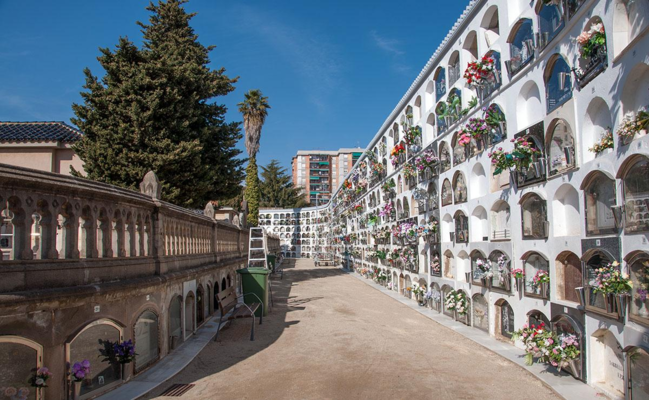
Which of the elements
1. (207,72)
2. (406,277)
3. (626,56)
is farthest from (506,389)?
(207,72)

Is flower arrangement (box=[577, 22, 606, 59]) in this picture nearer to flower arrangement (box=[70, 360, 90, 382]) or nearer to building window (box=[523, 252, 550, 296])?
building window (box=[523, 252, 550, 296])

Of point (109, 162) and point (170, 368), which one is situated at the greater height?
point (109, 162)

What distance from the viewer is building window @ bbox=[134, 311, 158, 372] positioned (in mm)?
7645

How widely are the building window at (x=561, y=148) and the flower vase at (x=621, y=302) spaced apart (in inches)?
93.0

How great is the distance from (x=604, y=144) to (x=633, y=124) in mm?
894

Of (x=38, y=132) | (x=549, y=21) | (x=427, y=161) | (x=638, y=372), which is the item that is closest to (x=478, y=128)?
(x=549, y=21)

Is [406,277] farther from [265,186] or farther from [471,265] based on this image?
[265,186]

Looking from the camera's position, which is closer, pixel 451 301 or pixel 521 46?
pixel 521 46

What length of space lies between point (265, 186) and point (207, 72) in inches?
2069

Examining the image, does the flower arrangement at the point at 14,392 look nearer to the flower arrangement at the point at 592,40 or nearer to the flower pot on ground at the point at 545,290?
the flower pot on ground at the point at 545,290

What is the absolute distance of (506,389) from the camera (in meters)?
7.32

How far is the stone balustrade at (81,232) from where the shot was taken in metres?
5.18

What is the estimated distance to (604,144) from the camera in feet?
23.0

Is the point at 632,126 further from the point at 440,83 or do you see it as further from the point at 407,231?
the point at 407,231
